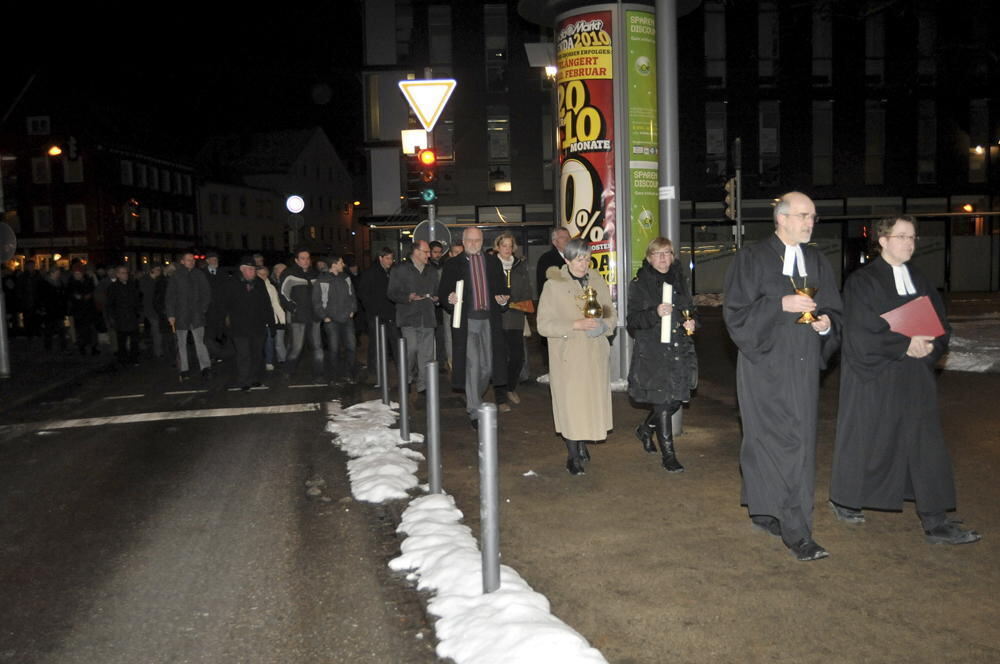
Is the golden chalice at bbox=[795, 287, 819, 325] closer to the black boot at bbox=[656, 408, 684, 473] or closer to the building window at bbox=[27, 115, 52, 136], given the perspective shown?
the black boot at bbox=[656, 408, 684, 473]

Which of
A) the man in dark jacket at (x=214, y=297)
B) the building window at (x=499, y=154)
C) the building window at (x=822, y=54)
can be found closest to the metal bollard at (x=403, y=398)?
the man in dark jacket at (x=214, y=297)

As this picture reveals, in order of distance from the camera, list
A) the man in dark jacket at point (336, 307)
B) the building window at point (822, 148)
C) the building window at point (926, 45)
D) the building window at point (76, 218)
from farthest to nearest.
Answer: the building window at point (76, 218), the building window at point (822, 148), the building window at point (926, 45), the man in dark jacket at point (336, 307)

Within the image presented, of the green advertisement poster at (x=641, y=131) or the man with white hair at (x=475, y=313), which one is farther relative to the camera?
the green advertisement poster at (x=641, y=131)

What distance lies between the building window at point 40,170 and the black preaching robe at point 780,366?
5964 cm

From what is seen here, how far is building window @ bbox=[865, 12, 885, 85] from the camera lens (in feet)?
117

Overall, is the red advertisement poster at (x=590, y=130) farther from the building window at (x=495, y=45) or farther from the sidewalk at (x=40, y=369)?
the building window at (x=495, y=45)

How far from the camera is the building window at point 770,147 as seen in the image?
3556cm

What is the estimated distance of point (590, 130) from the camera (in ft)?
38.1

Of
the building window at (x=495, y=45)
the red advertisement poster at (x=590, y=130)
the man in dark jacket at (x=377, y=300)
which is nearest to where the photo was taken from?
the red advertisement poster at (x=590, y=130)

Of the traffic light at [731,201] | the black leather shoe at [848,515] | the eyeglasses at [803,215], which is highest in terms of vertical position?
the traffic light at [731,201]

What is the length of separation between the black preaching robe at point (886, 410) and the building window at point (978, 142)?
116ft

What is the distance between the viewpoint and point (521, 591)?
4.66 metres

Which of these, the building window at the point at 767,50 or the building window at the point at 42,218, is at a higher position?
the building window at the point at 767,50

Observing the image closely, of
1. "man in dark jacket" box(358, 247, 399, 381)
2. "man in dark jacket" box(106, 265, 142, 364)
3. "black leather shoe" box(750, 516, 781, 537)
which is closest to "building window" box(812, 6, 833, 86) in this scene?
"man in dark jacket" box(358, 247, 399, 381)
